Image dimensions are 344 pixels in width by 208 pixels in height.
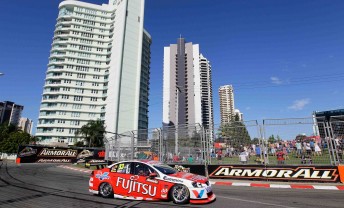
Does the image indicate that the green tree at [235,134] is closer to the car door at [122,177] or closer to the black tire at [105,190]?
the car door at [122,177]

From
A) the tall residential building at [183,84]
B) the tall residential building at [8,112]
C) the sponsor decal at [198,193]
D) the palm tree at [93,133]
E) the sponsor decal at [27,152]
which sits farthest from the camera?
the tall residential building at [8,112]

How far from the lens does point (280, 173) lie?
1191 cm

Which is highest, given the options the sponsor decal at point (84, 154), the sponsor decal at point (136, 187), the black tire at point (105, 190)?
the sponsor decal at point (84, 154)

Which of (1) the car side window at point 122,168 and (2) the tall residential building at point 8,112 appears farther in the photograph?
(2) the tall residential building at point 8,112

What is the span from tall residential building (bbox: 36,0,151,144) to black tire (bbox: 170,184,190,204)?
7205 centimetres

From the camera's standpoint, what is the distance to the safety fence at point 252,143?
434 inches

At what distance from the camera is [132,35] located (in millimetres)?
89500

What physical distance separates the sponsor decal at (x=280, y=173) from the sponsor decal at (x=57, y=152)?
3285 cm

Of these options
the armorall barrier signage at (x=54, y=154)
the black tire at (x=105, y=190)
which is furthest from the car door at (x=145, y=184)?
the armorall barrier signage at (x=54, y=154)

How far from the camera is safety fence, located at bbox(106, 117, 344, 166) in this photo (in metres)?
11.0

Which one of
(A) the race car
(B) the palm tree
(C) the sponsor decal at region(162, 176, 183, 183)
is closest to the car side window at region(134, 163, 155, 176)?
(A) the race car

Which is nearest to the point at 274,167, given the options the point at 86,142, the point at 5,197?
the point at 5,197

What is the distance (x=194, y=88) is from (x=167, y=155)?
11878 cm

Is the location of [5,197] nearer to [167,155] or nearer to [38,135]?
[167,155]
